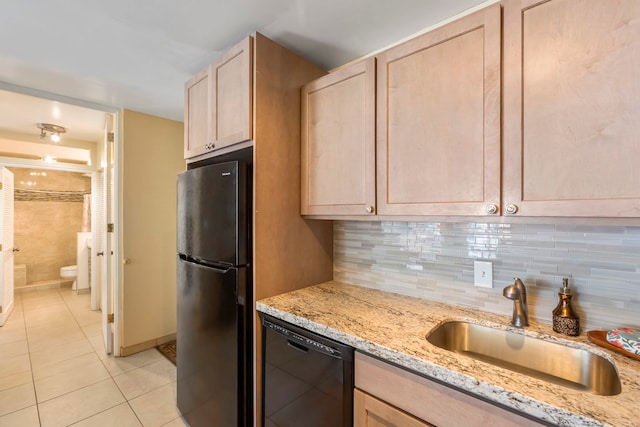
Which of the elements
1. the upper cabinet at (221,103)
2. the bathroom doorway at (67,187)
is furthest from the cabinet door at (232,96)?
the bathroom doorway at (67,187)

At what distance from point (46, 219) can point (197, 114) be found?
16.6 feet

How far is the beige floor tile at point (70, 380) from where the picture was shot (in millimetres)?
2172

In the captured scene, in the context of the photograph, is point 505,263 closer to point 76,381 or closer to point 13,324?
point 76,381

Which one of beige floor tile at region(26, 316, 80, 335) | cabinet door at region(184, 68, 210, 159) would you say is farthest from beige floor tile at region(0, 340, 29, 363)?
cabinet door at region(184, 68, 210, 159)

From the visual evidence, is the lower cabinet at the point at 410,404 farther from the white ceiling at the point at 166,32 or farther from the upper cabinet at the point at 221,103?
the white ceiling at the point at 166,32

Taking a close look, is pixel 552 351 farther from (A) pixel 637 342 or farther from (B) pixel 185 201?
(B) pixel 185 201

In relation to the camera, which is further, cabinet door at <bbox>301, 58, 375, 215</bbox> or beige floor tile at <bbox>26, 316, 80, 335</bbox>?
beige floor tile at <bbox>26, 316, 80, 335</bbox>

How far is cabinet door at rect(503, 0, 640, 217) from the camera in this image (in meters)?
0.88

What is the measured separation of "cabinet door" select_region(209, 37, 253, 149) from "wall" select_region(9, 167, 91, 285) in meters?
5.18

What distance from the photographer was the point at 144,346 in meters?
2.84

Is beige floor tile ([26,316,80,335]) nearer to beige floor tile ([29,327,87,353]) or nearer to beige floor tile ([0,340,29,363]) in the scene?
beige floor tile ([29,327,87,353])

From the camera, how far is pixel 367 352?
1.08 m

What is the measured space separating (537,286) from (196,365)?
1.87 meters

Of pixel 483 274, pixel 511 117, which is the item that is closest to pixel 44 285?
pixel 483 274
